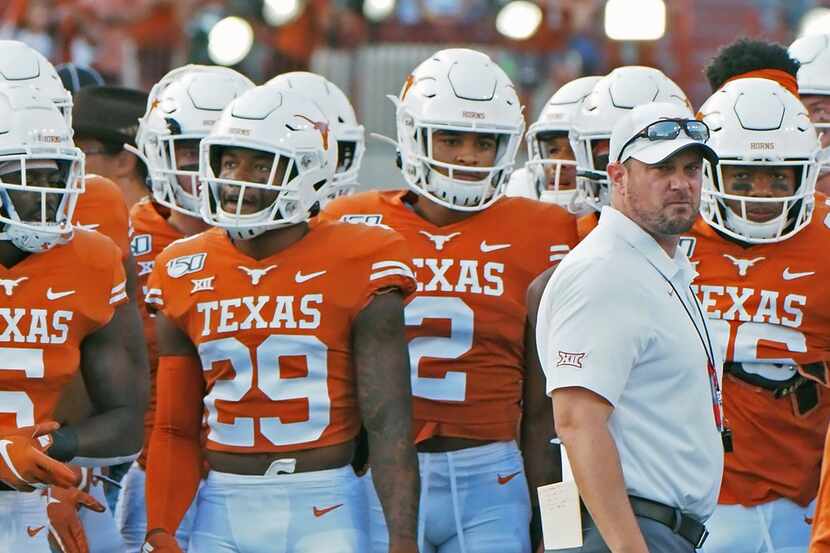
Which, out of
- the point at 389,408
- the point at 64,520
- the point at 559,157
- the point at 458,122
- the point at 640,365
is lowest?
the point at 64,520

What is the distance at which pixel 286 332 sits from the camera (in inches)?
191

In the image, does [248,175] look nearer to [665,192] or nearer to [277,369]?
[277,369]

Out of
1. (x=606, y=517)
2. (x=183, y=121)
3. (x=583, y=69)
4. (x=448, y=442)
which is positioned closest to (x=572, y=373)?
(x=606, y=517)

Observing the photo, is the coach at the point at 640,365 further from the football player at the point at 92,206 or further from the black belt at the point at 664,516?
the football player at the point at 92,206

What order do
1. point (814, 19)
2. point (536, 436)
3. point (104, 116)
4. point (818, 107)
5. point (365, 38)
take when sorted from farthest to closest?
point (365, 38), point (814, 19), point (104, 116), point (818, 107), point (536, 436)

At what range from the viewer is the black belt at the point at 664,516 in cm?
422

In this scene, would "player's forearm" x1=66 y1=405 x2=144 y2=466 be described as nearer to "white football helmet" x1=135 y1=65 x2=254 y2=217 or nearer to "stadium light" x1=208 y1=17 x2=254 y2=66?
"white football helmet" x1=135 y1=65 x2=254 y2=217

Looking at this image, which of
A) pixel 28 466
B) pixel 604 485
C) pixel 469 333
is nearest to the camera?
pixel 604 485

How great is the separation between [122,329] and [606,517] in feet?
5.45

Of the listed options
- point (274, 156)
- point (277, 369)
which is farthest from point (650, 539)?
point (274, 156)

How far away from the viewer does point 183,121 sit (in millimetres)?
6383

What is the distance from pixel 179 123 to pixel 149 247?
44 cm

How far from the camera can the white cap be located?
4332mm

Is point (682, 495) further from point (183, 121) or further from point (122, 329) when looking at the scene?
point (183, 121)
